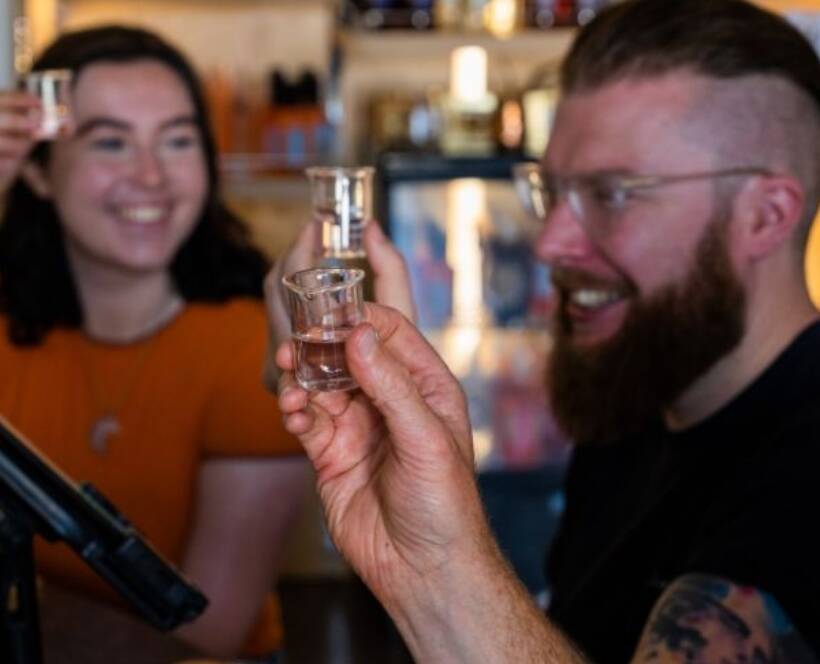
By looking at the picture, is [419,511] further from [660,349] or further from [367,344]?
[660,349]

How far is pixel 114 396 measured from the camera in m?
2.44

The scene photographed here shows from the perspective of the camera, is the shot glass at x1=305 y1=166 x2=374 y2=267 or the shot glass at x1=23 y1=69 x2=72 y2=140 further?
the shot glass at x1=23 y1=69 x2=72 y2=140

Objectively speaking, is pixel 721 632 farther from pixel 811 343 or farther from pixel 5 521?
pixel 5 521

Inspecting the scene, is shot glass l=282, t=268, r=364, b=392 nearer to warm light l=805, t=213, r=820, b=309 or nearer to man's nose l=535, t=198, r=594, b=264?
man's nose l=535, t=198, r=594, b=264

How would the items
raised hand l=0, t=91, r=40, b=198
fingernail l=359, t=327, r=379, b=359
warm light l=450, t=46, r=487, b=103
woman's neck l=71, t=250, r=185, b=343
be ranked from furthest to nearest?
warm light l=450, t=46, r=487, b=103, woman's neck l=71, t=250, r=185, b=343, raised hand l=0, t=91, r=40, b=198, fingernail l=359, t=327, r=379, b=359

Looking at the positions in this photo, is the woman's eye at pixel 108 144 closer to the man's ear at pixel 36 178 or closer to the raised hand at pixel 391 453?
the man's ear at pixel 36 178

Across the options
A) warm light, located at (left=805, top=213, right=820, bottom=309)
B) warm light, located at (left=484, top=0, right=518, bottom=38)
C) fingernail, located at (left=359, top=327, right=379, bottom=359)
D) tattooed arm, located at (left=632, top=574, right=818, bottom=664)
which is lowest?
warm light, located at (left=805, top=213, right=820, bottom=309)

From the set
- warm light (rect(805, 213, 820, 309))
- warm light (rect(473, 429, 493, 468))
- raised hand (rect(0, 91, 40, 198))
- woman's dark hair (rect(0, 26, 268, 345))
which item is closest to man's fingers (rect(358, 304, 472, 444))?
raised hand (rect(0, 91, 40, 198))

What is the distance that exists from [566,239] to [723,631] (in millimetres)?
790

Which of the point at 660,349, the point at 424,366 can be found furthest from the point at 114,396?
the point at 424,366

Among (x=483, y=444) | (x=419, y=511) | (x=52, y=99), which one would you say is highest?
(x=52, y=99)


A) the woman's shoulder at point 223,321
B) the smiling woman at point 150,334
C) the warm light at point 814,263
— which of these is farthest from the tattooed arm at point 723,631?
the warm light at point 814,263

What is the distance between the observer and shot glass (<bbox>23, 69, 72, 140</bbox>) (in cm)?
231

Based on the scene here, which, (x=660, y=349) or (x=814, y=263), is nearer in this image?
(x=660, y=349)
